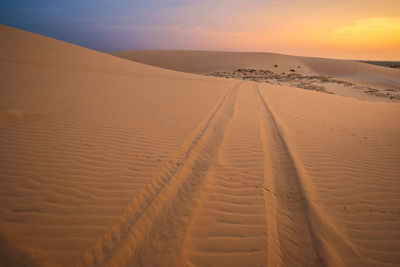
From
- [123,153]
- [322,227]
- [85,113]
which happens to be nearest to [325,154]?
[322,227]

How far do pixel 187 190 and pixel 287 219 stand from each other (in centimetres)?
133

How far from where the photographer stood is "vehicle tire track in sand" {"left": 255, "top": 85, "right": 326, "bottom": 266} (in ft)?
6.29

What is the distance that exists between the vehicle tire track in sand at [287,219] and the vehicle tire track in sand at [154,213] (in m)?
1.02

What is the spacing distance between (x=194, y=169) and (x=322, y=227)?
1.89 metres

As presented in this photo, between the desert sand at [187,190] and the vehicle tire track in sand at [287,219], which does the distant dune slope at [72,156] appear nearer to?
the desert sand at [187,190]

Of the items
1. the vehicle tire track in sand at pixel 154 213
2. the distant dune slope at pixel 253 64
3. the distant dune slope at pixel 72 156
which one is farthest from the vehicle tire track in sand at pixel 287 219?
the distant dune slope at pixel 253 64

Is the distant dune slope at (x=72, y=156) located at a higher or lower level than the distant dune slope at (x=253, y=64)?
lower

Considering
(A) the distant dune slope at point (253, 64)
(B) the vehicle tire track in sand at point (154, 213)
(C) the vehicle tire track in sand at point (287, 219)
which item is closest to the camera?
(B) the vehicle tire track in sand at point (154, 213)

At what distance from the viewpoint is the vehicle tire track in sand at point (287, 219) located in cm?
192

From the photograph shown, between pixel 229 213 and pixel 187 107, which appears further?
pixel 187 107

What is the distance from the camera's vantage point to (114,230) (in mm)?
2018

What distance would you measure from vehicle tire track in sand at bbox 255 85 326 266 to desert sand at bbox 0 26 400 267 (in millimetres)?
14

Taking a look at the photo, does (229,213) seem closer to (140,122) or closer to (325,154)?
(325,154)

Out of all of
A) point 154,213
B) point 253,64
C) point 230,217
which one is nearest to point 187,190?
point 154,213
